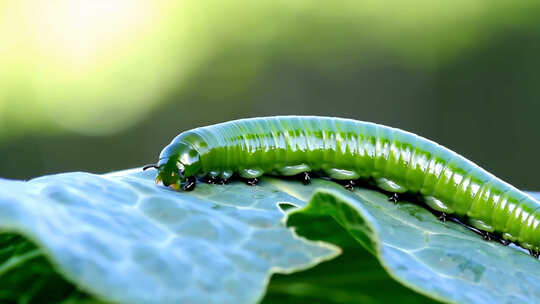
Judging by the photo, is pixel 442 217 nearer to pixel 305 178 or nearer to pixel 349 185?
pixel 349 185

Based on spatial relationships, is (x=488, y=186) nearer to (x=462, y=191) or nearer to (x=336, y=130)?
(x=462, y=191)

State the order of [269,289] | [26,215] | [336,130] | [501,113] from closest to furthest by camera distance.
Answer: [26,215] < [269,289] < [336,130] < [501,113]

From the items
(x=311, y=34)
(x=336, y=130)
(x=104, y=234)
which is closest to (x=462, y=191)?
(x=336, y=130)

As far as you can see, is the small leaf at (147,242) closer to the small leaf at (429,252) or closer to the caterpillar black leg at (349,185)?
the small leaf at (429,252)

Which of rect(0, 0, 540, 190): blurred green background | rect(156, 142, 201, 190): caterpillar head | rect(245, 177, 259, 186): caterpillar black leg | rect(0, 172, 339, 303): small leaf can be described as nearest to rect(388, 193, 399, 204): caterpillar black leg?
rect(245, 177, 259, 186): caterpillar black leg

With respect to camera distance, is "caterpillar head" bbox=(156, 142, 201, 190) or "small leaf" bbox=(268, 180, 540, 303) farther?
"caterpillar head" bbox=(156, 142, 201, 190)

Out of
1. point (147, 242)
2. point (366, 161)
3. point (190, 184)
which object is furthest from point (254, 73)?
point (147, 242)

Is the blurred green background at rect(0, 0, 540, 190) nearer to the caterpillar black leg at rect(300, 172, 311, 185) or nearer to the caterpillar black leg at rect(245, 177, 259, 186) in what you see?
the caterpillar black leg at rect(300, 172, 311, 185)
